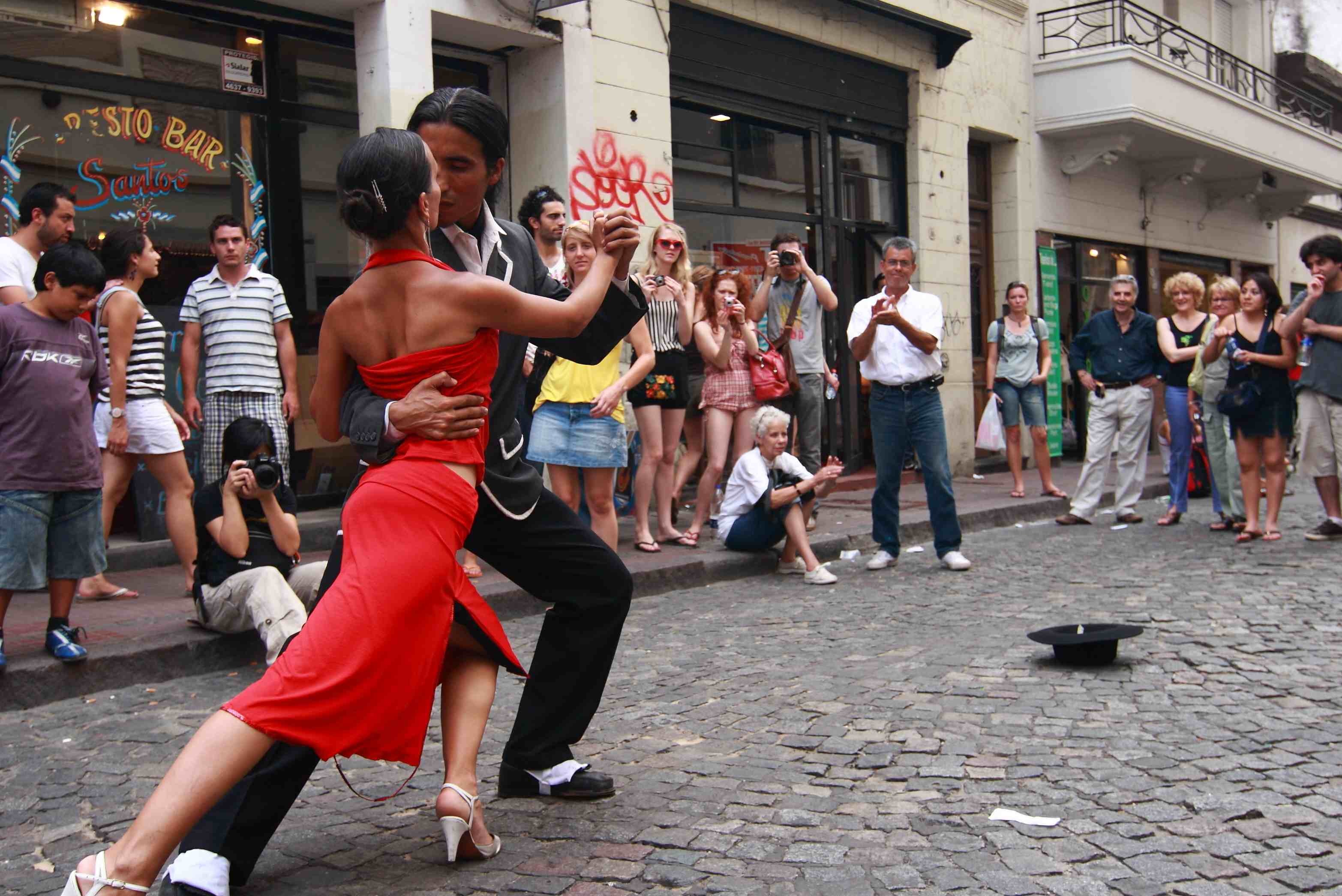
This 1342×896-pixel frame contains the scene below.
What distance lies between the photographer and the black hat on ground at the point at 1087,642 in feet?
16.9

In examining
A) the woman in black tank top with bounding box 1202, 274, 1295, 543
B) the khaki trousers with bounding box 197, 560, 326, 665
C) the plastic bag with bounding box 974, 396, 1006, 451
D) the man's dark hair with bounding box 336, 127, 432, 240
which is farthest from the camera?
the plastic bag with bounding box 974, 396, 1006, 451

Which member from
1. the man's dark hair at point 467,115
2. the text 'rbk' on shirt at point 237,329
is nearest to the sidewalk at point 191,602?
the text 'rbk' on shirt at point 237,329

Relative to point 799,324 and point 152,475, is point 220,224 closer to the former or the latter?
point 152,475

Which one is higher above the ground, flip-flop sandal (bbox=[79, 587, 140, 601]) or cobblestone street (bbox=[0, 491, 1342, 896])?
flip-flop sandal (bbox=[79, 587, 140, 601])

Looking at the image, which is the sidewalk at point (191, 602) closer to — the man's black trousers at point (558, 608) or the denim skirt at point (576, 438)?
the denim skirt at point (576, 438)

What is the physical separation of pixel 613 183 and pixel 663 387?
262 centimetres

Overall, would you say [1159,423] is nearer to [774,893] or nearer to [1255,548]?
[1255,548]

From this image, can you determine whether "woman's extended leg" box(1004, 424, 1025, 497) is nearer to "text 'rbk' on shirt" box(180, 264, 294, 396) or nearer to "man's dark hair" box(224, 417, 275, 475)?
"text 'rbk' on shirt" box(180, 264, 294, 396)

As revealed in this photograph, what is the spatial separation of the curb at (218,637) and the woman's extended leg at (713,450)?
72 centimetres

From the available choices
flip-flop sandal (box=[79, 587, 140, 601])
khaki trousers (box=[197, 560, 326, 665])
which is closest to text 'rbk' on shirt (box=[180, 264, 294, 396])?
flip-flop sandal (box=[79, 587, 140, 601])

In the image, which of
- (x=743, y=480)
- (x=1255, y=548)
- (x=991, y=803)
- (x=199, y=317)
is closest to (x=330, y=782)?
(x=991, y=803)

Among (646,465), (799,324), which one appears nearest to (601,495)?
(646,465)

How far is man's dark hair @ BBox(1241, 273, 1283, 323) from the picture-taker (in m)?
9.01

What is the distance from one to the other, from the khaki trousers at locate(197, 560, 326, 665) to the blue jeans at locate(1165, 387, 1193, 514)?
711cm
